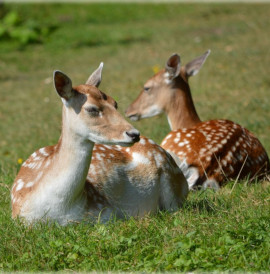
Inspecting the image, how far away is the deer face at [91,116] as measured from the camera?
158 inches

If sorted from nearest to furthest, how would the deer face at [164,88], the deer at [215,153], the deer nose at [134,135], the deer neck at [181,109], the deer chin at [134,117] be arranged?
the deer nose at [134,135] → the deer at [215,153] → the deer neck at [181,109] → the deer face at [164,88] → the deer chin at [134,117]

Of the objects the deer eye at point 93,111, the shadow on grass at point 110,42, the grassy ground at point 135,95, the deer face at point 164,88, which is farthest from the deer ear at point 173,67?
the shadow on grass at point 110,42

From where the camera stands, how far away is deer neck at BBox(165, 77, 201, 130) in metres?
7.09

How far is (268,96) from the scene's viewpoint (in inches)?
376

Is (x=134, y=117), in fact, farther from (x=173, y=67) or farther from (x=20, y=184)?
(x=20, y=184)

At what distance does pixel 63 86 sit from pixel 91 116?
276 millimetres

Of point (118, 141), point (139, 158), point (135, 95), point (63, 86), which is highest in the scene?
point (63, 86)

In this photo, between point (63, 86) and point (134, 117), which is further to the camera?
point (134, 117)

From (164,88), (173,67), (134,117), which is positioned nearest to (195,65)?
(173,67)

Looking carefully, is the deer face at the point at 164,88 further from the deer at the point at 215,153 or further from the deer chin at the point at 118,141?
the deer chin at the point at 118,141

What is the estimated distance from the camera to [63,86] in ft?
13.4

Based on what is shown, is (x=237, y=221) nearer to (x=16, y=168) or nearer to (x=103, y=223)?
(x=103, y=223)

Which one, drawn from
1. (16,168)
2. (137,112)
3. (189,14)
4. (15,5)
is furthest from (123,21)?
(16,168)

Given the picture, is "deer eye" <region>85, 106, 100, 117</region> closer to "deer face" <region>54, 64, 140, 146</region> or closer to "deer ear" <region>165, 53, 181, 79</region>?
"deer face" <region>54, 64, 140, 146</region>
